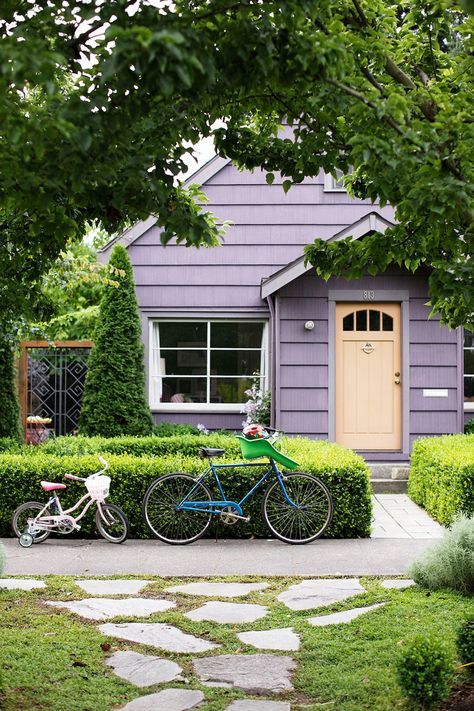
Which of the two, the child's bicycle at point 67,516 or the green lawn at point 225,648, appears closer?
the green lawn at point 225,648

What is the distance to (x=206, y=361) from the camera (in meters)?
14.0

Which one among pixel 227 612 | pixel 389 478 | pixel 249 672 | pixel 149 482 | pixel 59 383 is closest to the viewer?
pixel 249 672

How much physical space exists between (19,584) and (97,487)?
6.07ft

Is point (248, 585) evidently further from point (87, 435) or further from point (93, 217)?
point (87, 435)

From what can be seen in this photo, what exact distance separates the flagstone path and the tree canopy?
2247 mm

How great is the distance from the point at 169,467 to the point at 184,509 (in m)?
0.55

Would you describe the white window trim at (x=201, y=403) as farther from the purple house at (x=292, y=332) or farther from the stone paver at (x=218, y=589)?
the stone paver at (x=218, y=589)

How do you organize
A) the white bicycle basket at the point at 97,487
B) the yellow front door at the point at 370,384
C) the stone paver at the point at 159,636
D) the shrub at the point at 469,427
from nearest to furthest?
the stone paver at the point at 159,636, the white bicycle basket at the point at 97,487, the yellow front door at the point at 370,384, the shrub at the point at 469,427

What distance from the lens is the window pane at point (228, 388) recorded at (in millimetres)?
13984

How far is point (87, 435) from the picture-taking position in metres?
13.3

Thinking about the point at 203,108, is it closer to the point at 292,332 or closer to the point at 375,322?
the point at 292,332

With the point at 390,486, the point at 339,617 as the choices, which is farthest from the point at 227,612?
the point at 390,486

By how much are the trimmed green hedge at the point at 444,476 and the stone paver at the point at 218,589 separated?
2.54 m

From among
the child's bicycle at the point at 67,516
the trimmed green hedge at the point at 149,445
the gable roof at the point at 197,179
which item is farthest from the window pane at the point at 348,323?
the child's bicycle at the point at 67,516
